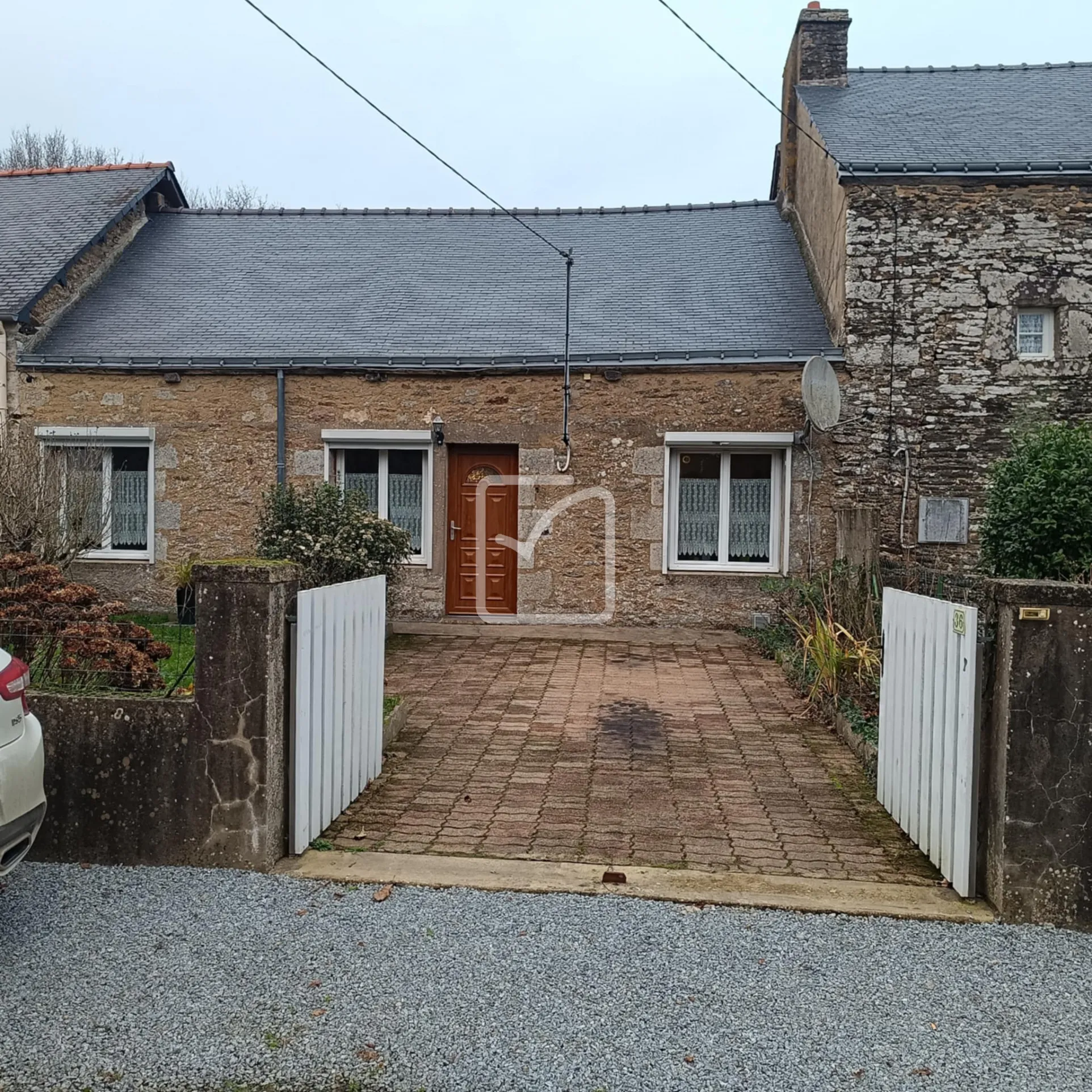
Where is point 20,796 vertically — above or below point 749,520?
below

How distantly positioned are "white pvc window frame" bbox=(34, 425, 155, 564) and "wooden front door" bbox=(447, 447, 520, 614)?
354 cm

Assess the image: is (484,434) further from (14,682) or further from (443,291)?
(14,682)

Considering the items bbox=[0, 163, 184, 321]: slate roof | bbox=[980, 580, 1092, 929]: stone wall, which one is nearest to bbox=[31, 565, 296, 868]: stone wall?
bbox=[980, 580, 1092, 929]: stone wall

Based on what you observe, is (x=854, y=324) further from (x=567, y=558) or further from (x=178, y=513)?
(x=178, y=513)

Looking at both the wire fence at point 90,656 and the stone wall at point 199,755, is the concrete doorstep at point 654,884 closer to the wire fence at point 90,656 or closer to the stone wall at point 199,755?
the stone wall at point 199,755

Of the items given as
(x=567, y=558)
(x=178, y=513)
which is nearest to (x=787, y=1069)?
(x=567, y=558)

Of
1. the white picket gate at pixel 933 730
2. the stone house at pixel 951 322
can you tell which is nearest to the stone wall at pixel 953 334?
the stone house at pixel 951 322

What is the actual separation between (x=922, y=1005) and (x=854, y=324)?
8.71 m

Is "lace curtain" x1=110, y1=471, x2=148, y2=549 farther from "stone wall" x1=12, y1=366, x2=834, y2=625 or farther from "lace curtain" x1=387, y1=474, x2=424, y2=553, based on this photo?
"lace curtain" x1=387, y1=474, x2=424, y2=553

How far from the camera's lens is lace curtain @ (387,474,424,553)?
1127 cm

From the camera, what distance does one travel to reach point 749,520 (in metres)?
10.9

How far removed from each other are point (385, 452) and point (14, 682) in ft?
26.4

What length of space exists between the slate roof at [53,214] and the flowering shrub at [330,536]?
4759 millimetres

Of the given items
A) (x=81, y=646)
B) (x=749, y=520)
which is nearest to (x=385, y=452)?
(x=749, y=520)
